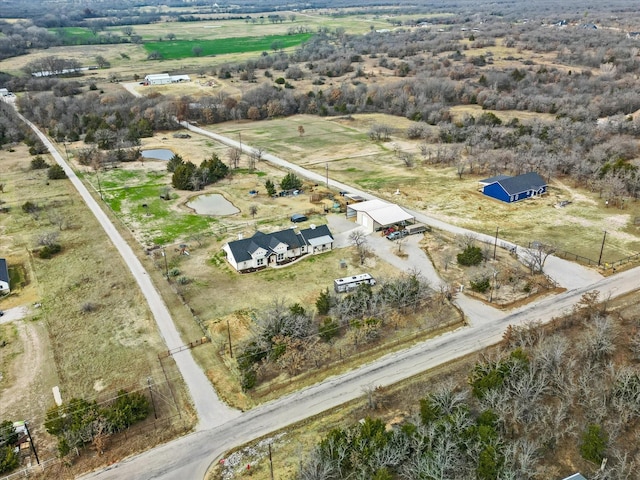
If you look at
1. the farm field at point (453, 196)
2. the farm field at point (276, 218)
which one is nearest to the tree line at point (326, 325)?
the farm field at point (276, 218)

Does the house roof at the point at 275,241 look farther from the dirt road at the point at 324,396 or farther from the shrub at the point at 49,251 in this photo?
the shrub at the point at 49,251

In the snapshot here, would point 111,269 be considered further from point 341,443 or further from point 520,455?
point 520,455

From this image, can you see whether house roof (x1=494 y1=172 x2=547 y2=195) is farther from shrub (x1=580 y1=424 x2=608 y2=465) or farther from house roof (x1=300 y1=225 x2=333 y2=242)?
shrub (x1=580 y1=424 x2=608 y2=465)

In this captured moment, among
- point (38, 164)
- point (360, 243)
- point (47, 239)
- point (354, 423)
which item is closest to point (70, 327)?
point (47, 239)

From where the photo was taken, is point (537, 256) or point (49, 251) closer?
point (537, 256)

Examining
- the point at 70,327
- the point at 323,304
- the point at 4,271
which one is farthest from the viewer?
the point at 4,271

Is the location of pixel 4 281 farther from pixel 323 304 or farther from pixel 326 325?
pixel 326 325

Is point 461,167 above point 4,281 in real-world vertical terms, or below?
below
